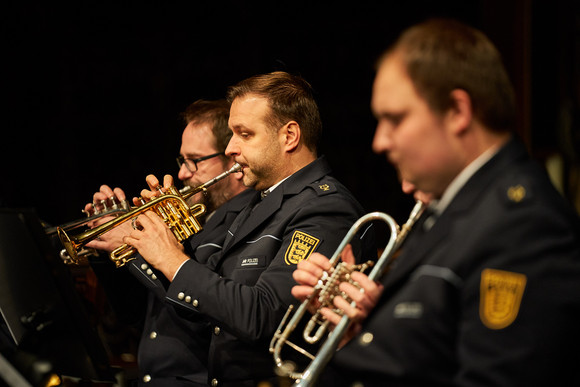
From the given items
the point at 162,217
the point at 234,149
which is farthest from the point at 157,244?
the point at 234,149

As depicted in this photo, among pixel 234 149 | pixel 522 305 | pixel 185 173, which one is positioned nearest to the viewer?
pixel 522 305

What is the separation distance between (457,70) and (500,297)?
0.49 metres

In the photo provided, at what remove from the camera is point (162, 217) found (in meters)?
2.66

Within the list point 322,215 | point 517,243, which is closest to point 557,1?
point 322,215

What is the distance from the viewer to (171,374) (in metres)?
2.62

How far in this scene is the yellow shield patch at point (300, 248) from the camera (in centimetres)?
224

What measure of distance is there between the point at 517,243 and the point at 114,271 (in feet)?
7.45

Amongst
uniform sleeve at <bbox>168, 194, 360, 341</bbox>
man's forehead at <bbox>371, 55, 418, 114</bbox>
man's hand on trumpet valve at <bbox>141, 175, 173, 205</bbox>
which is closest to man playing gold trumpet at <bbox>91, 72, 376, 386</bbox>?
uniform sleeve at <bbox>168, 194, 360, 341</bbox>

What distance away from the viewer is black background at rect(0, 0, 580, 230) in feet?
16.0

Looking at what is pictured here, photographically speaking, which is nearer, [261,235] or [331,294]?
[331,294]

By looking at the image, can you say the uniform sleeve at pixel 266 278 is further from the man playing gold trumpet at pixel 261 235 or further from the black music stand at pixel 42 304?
the black music stand at pixel 42 304

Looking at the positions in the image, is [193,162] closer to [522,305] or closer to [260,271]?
[260,271]

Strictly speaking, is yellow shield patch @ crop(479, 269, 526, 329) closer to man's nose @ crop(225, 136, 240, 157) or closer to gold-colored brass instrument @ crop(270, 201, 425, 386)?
gold-colored brass instrument @ crop(270, 201, 425, 386)

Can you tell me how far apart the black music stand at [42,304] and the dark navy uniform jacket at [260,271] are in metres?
0.38
